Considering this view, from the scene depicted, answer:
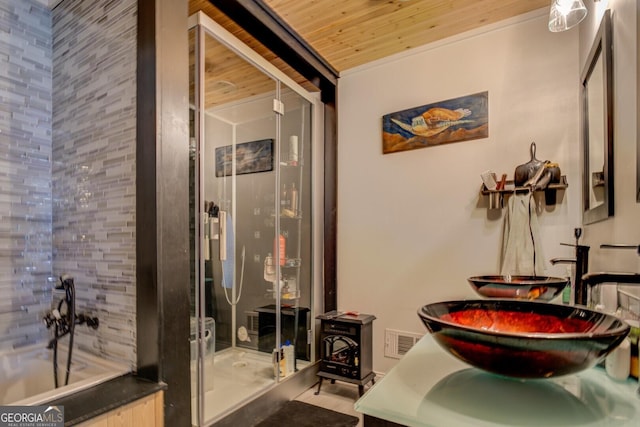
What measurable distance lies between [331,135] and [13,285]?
2.47 metres

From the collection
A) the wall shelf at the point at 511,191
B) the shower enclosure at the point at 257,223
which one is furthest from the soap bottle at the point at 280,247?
the wall shelf at the point at 511,191

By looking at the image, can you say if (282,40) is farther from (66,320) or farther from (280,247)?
(66,320)

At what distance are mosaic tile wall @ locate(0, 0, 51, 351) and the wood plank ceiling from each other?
98 cm

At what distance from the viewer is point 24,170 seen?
1.94m

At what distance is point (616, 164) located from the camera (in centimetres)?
119

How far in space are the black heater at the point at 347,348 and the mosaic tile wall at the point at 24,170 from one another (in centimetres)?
186

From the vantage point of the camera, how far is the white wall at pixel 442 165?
213 centimetres

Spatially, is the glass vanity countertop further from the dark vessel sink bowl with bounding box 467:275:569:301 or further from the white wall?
the white wall

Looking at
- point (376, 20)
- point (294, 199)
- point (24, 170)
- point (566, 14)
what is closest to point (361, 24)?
point (376, 20)

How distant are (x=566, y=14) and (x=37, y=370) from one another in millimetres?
3173

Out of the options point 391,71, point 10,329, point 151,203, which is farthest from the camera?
point 391,71

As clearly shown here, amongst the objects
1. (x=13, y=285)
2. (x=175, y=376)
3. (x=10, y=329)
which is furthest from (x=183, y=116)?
(x=10, y=329)

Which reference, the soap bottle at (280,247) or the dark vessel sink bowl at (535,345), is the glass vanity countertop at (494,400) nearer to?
the dark vessel sink bowl at (535,345)

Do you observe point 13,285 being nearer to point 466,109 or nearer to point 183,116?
point 183,116
